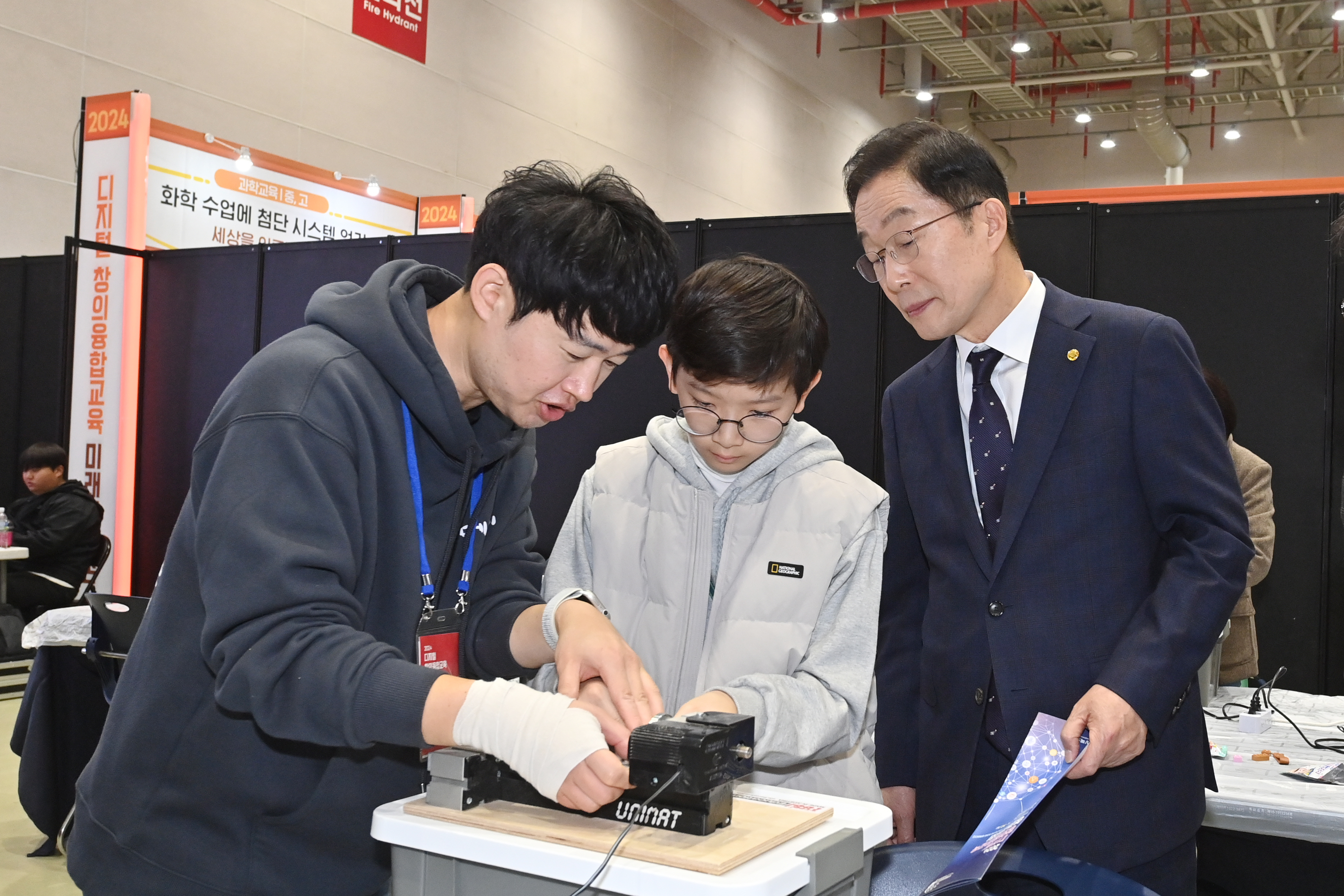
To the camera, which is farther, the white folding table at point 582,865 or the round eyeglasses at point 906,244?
the round eyeglasses at point 906,244

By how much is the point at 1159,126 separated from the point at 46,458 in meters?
12.2

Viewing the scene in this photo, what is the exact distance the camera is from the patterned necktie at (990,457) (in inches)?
62.4

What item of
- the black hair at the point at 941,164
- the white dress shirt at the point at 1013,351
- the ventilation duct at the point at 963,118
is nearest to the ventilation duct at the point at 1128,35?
the ventilation duct at the point at 963,118

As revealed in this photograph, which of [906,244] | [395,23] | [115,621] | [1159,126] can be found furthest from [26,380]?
[1159,126]

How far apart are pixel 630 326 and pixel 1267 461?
3.21m

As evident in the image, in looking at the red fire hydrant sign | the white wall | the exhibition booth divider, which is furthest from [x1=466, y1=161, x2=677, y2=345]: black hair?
the red fire hydrant sign

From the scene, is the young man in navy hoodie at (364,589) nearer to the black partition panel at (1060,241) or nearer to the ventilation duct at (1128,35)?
the black partition panel at (1060,241)

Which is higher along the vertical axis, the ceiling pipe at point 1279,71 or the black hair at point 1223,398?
the ceiling pipe at point 1279,71

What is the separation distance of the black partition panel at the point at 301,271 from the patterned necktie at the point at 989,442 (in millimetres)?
4135

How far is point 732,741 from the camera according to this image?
3.25 ft

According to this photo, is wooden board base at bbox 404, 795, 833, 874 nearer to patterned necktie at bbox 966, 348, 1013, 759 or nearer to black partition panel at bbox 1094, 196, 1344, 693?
patterned necktie at bbox 966, 348, 1013, 759

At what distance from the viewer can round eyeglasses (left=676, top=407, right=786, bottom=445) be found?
1644 millimetres

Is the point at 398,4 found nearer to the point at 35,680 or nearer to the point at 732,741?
the point at 35,680

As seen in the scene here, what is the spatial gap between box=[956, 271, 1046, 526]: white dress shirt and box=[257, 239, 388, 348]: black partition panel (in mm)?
4146
